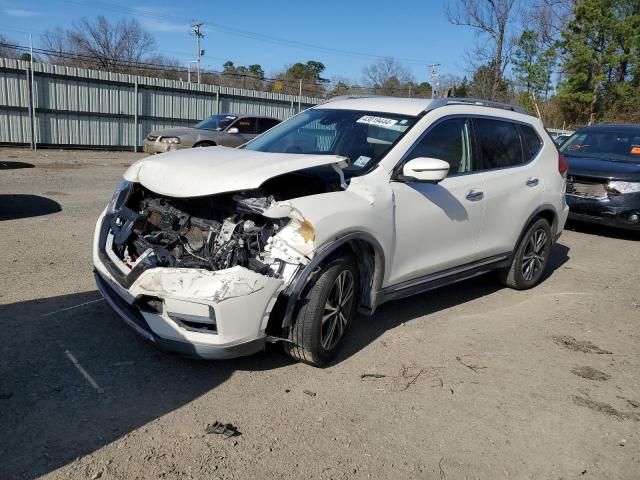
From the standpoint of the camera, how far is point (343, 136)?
4.65m

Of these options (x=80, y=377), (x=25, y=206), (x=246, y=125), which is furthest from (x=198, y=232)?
(x=246, y=125)

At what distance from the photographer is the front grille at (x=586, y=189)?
909cm

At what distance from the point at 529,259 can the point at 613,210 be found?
12.7ft

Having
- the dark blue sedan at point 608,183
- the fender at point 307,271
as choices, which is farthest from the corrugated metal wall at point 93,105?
the fender at point 307,271

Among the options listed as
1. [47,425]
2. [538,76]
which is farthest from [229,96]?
[538,76]

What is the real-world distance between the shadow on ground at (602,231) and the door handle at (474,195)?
5.91 meters

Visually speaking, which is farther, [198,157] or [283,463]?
[198,157]

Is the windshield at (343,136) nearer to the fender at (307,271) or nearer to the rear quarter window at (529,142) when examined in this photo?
the fender at (307,271)

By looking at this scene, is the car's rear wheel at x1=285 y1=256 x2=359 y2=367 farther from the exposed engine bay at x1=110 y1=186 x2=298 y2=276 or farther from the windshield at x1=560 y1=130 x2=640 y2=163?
the windshield at x1=560 y1=130 x2=640 y2=163

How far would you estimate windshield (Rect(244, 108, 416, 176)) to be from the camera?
14.2 ft

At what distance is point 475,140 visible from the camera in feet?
16.4

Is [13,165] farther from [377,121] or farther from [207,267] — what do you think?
[207,267]

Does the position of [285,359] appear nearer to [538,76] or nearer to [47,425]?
[47,425]

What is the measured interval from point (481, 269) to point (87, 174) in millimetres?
10403
